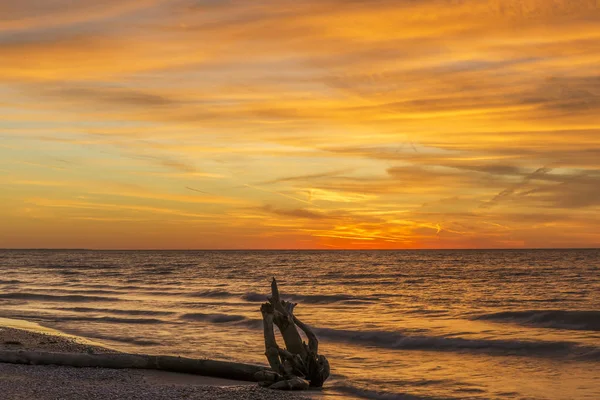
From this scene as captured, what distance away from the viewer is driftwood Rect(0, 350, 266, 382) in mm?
15516

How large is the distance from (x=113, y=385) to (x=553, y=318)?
22023mm

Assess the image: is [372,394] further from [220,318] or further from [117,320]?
[117,320]

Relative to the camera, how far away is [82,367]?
1598 cm

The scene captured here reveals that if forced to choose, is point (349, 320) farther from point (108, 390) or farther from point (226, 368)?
point (108, 390)

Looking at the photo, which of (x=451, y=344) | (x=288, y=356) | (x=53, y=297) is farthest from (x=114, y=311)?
(x=288, y=356)

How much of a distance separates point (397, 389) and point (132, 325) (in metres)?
16.2

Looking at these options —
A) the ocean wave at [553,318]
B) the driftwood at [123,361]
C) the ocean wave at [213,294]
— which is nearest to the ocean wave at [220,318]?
the ocean wave at [553,318]

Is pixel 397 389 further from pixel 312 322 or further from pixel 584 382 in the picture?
pixel 312 322

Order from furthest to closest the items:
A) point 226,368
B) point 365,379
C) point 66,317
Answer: point 66,317, point 365,379, point 226,368

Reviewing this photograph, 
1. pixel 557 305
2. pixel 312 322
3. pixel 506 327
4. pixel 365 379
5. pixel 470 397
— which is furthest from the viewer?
pixel 557 305

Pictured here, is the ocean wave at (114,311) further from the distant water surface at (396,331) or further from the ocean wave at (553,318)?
the ocean wave at (553,318)

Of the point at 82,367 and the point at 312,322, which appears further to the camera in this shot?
the point at 312,322

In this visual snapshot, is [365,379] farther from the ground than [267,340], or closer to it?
closer to it

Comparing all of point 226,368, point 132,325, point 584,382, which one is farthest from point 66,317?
point 584,382
